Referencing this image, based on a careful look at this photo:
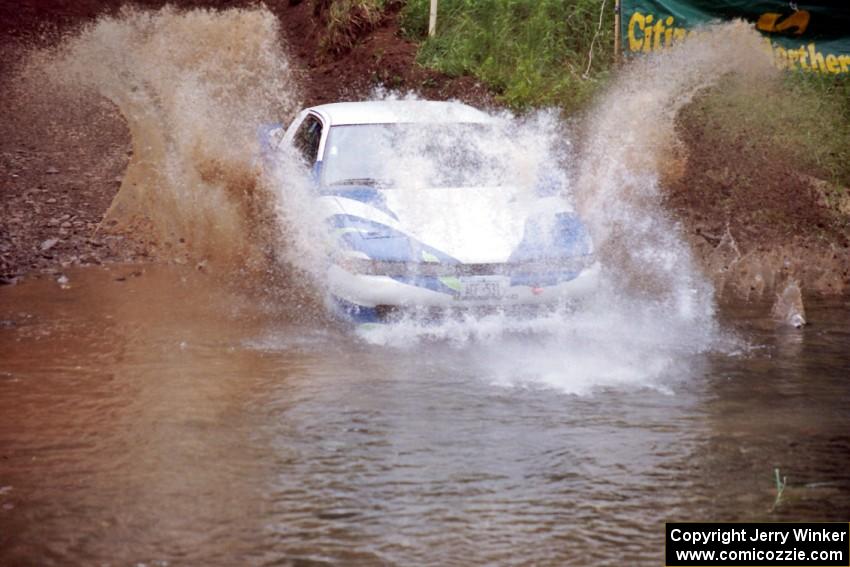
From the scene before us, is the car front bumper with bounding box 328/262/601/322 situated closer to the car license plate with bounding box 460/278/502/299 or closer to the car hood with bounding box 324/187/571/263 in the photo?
the car license plate with bounding box 460/278/502/299

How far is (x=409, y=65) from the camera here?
15.4m

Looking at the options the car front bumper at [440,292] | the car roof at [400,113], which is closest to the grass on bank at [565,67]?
the car roof at [400,113]

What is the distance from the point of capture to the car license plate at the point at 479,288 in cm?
706

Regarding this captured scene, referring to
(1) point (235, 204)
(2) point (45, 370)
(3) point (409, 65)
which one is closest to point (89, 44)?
(3) point (409, 65)

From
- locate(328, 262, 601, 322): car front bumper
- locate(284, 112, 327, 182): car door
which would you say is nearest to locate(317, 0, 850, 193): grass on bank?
locate(284, 112, 327, 182): car door

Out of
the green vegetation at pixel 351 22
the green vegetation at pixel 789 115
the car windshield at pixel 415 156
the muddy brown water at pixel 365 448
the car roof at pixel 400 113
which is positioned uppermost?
the green vegetation at pixel 351 22

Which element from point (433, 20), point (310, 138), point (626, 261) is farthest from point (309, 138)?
point (433, 20)

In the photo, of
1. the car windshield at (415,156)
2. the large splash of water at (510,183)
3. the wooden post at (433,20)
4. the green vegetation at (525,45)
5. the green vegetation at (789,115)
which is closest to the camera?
the large splash of water at (510,183)

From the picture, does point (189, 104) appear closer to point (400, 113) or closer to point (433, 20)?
point (433, 20)

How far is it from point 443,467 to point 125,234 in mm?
6119

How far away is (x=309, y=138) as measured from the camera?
9.24 m

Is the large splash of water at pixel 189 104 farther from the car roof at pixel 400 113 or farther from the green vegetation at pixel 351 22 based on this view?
the car roof at pixel 400 113

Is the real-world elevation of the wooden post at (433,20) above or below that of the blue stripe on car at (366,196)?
above

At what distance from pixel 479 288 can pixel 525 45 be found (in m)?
8.60
